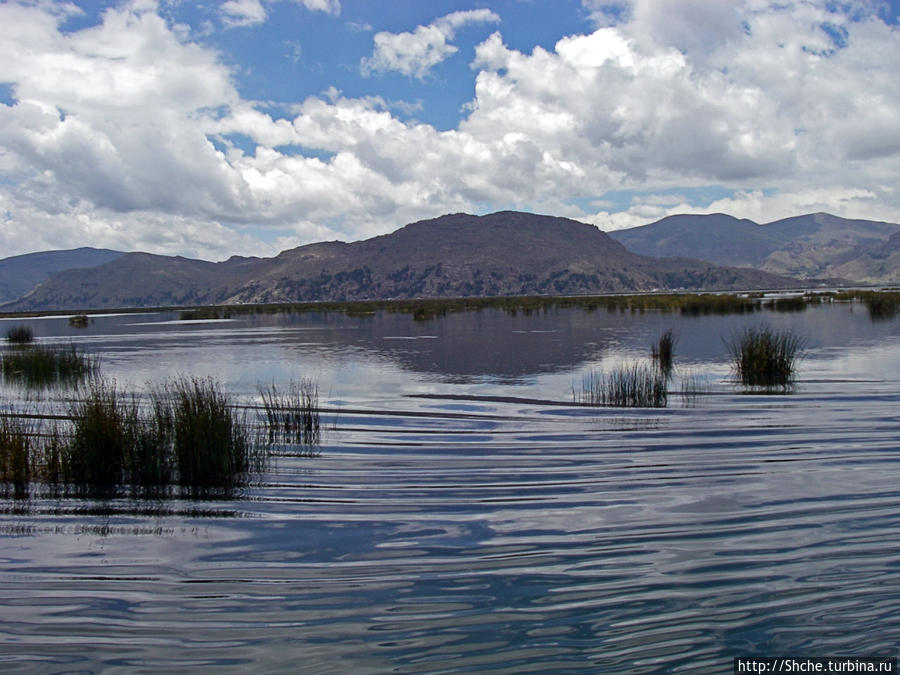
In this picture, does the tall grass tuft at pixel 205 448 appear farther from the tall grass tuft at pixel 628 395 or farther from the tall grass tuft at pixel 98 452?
the tall grass tuft at pixel 628 395

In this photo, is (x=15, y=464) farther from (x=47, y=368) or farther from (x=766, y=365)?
(x=47, y=368)

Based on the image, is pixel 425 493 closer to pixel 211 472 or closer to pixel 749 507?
pixel 211 472

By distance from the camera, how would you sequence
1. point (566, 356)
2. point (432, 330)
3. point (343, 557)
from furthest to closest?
point (432, 330), point (566, 356), point (343, 557)

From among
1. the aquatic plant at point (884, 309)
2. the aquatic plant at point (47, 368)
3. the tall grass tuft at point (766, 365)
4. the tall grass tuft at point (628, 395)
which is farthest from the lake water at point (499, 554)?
the aquatic plant at point (884, 309)

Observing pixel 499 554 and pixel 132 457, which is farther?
pixel 132 457

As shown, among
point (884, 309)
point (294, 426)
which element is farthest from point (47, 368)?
point (884, 309)

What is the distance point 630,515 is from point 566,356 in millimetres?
22514

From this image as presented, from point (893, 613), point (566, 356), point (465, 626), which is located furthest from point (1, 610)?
point (566, 356)

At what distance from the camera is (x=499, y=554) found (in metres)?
8.54

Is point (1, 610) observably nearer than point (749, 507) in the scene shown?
Yes

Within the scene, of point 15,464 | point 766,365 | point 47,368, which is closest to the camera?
point 15,464

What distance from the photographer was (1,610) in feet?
24.4

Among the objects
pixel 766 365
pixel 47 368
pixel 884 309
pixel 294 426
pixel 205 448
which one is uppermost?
pixel 884 309

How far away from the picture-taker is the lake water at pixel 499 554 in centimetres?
642
